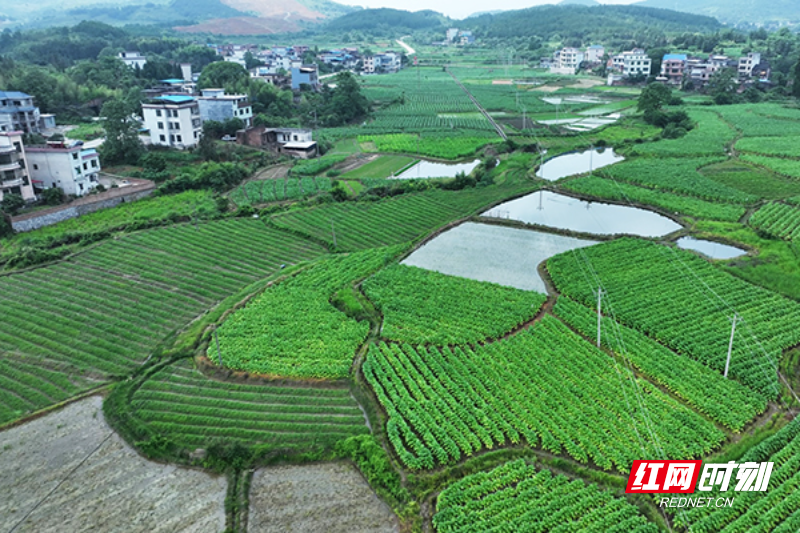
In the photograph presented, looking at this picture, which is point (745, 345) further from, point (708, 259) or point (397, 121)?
point (397, 121)

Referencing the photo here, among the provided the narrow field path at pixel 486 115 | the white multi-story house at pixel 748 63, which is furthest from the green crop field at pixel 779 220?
the white multi-story house at pixel 748 63

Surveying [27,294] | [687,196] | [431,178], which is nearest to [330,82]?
[431,178]

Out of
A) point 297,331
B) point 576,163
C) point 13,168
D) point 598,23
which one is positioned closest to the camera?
point 297,331

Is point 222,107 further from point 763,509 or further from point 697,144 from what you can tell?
point 763,509

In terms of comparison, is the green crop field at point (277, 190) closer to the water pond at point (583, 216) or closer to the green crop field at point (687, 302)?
the water pond at point (583, 216)

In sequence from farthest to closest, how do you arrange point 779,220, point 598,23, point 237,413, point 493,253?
point 598,23
point 779,220
point 493,253
point 237,413

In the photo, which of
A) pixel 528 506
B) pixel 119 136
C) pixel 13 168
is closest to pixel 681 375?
pixel 528 506
